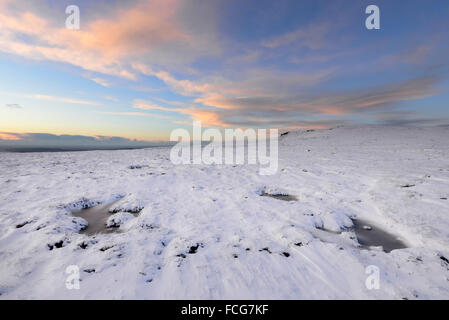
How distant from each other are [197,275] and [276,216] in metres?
3.75

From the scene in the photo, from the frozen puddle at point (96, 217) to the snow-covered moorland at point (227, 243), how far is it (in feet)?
1.00

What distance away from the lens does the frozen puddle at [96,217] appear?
6.08 metres

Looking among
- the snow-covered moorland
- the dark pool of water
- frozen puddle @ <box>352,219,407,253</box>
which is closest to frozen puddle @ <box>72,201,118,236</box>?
the snow-covered moorland

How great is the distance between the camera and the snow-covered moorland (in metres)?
3.71

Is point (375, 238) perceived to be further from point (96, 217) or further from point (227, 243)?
point (96, 217)

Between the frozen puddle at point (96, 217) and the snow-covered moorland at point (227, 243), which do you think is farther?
the frozen puddle at point (96, 217)

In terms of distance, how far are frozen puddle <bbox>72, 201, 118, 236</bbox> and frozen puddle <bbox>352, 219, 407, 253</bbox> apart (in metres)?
7.49

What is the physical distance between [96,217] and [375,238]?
30.3 ft

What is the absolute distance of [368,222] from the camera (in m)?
6.48

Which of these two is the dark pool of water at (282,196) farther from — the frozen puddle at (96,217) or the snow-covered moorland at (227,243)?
the frozen puddle at (96,217)

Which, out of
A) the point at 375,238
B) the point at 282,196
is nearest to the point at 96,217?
the point at 282,196

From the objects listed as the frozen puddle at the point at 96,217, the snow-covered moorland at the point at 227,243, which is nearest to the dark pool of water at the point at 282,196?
the snow-covered moorland at the point at 227,243

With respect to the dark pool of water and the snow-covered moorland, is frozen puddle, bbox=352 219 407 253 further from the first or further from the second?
the dark pool of water

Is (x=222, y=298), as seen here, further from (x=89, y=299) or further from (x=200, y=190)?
(x=200, y=190)
